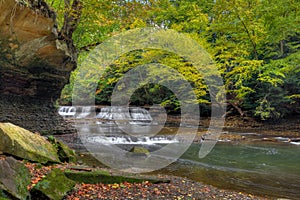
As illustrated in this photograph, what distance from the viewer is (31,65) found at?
393 inches

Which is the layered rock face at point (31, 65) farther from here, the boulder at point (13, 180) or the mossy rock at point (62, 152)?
the boulder at point (13, 180)

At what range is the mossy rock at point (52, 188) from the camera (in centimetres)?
324

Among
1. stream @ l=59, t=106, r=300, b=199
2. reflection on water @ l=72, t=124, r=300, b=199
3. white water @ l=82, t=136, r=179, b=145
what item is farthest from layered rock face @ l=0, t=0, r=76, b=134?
reflection on water @ l=72, t=124, r=300, b=199

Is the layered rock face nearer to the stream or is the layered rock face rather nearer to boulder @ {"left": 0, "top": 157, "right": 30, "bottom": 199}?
the stream

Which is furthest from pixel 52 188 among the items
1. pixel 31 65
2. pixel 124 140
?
pixel 124 140

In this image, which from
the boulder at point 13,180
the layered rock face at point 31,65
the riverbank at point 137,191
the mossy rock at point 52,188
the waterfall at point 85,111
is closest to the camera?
the boulder at point 13,180

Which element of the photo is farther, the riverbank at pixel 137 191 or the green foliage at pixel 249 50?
the green foliage at pixel 249 50

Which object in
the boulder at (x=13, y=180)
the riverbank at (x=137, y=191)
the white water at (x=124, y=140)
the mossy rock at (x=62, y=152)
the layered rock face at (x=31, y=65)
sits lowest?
the white water at (x=124, y=140)

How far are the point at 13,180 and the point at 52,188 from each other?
54cm

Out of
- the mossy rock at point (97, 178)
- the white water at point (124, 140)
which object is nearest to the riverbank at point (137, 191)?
the mossy rock at point (97, 178)

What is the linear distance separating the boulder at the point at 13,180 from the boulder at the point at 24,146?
4.81 ft

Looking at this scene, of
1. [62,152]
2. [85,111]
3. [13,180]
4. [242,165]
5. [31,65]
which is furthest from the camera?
[85,111]

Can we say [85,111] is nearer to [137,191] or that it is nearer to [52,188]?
[137,191]

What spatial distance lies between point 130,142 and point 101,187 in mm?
7378
